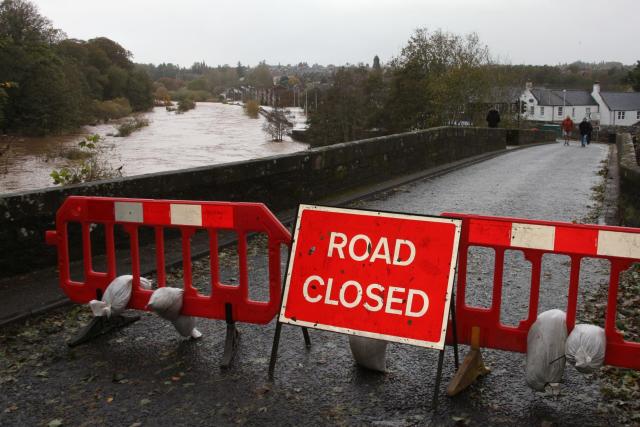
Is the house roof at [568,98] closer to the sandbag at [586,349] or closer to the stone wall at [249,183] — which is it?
the stone wall at [249,183]

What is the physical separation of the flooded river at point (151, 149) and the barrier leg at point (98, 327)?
557 inches

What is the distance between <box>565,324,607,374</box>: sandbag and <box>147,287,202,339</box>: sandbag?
7.94ft

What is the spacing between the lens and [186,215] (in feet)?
14.9

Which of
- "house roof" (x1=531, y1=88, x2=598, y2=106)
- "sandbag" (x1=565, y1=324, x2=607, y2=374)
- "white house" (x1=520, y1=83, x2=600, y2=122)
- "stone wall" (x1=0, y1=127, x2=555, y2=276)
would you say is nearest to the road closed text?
"sandbag" (x1=565, y1=324, x2=607, y2=374)

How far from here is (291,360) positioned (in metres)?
4.23

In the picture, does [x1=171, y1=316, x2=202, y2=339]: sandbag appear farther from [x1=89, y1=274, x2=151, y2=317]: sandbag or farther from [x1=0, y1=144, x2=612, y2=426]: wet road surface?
[x1=89, y1=274, x2=151, y2=317]: sandbag

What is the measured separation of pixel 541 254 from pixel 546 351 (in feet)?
1.85

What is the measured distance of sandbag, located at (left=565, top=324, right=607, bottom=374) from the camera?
11.7 ft

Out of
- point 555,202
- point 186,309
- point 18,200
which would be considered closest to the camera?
point 186,309

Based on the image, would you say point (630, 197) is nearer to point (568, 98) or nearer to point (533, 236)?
point (533, 236)

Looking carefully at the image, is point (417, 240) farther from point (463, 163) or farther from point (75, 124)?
point (75, 124)

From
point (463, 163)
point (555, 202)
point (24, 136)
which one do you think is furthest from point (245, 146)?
point (555, 202)

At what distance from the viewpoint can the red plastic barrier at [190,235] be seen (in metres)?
4.38

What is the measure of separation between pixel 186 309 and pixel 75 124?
4187cm
